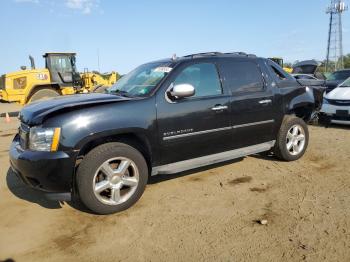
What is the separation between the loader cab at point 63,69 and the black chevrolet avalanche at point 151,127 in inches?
447

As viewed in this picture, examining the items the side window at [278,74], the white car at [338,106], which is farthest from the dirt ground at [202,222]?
the white car at [338,106]

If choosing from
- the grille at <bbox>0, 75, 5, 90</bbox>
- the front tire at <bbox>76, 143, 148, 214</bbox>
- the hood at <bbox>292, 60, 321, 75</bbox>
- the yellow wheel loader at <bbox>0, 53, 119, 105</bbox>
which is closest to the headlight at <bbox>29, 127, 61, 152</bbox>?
the front tire at <bbox>76, 143, 148, 214</bbox>

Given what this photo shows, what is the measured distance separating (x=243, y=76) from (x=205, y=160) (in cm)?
141

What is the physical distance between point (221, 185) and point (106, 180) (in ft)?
5.51

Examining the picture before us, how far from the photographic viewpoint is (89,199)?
3.83 m

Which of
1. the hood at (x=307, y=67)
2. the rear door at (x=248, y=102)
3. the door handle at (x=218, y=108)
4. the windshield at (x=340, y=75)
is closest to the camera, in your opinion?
the door handle at (x=218, y=108)

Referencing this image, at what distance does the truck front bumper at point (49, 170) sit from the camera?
3641mm

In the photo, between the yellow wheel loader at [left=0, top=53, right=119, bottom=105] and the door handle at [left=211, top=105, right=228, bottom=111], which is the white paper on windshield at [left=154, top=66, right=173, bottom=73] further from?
the yellow wheel loader at [left=0, top=53, right=119, bottom=105]

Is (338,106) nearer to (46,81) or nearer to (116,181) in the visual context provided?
(116,181)

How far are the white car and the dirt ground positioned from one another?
403 centimetres

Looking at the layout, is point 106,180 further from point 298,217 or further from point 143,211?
point 298,217

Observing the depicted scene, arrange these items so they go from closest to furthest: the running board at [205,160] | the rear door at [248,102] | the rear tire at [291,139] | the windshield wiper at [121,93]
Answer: the running board at [205,160] < the windshield wiper at [121,93] < the rear door at [248,102] < the rear tire at [291,139]

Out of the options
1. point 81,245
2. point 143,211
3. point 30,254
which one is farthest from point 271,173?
point 30,254

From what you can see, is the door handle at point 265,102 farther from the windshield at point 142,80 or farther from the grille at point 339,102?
the grille at point 339,102
